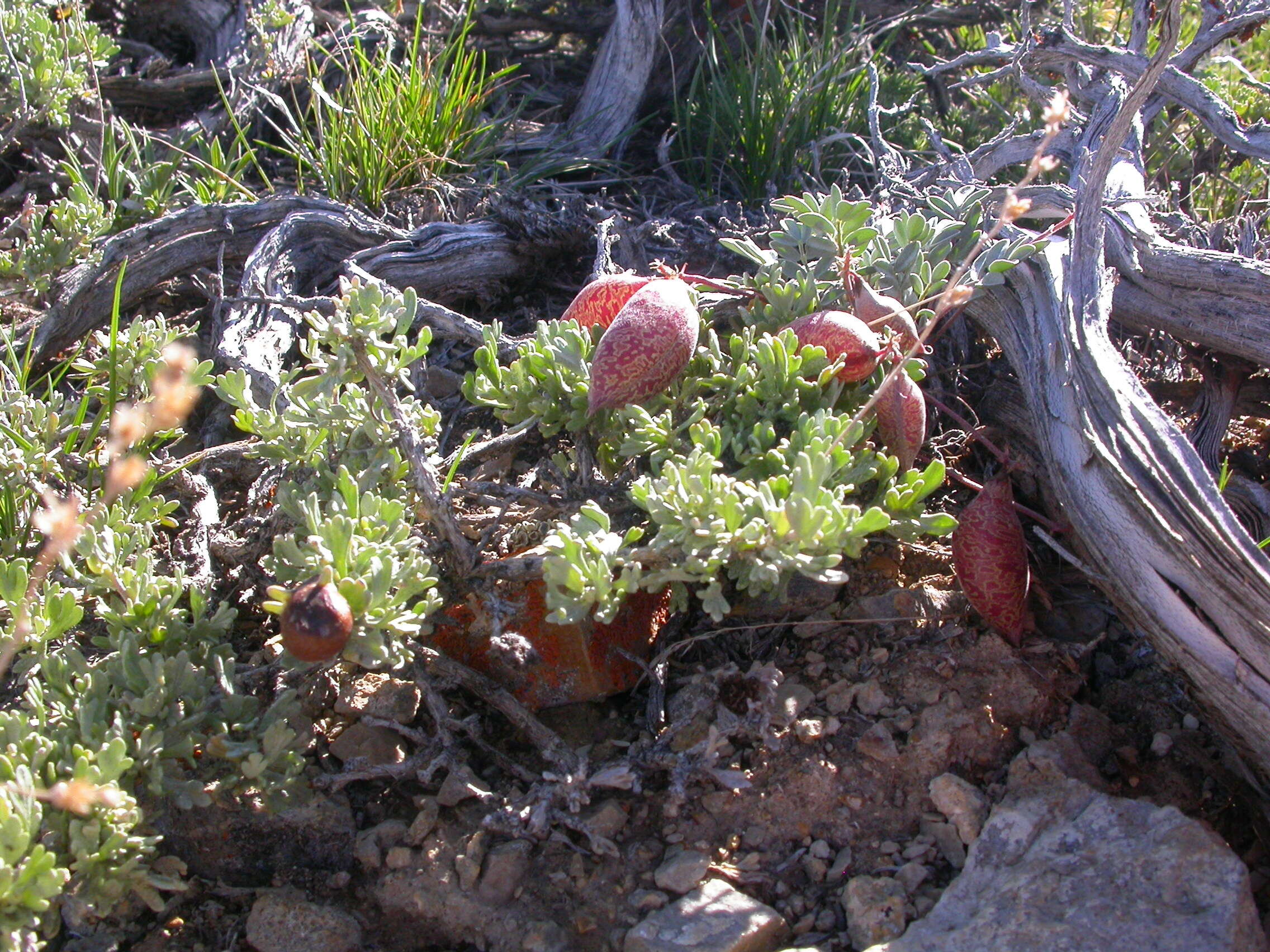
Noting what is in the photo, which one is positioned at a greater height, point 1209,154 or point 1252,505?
point 1209,154

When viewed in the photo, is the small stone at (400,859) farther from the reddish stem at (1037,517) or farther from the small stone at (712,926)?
the reddish stem at (1037,517)

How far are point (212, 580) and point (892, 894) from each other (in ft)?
4.51

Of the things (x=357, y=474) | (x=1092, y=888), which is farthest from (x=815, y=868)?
(x=357, y=474)

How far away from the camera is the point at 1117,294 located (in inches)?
87.8

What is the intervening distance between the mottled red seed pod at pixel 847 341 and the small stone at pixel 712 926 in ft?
3.02

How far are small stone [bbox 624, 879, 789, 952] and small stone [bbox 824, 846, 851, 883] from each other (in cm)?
12

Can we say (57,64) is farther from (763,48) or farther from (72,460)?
(763,48)

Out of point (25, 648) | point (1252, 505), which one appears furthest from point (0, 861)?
point (1252, 505)

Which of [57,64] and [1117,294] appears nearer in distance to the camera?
[1117,294]

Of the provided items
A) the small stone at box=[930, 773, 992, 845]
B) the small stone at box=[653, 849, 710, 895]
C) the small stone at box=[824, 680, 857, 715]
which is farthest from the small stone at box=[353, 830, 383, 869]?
the small stone at box=[930, 773, 992, 845]

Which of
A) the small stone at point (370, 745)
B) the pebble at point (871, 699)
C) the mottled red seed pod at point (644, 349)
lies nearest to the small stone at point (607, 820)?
the small stone at point (370, 745)

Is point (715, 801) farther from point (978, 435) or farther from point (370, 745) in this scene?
point (978, 435)

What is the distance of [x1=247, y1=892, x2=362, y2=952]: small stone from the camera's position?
158cm

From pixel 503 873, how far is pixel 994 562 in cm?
100
